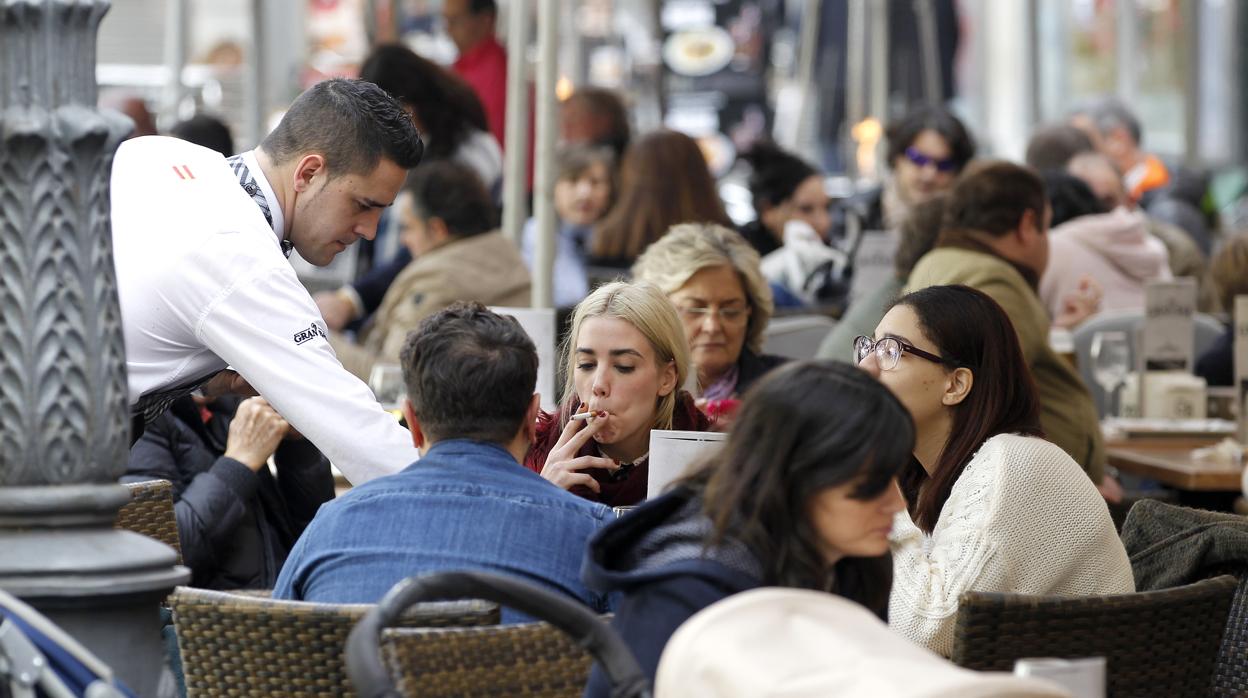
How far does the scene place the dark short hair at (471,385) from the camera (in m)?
2.96

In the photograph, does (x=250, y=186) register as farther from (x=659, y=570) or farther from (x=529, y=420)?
(x=659, y=570)

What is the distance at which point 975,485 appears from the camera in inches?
126

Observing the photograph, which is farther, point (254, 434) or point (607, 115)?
point (607, 115)

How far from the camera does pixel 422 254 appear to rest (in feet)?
23.7

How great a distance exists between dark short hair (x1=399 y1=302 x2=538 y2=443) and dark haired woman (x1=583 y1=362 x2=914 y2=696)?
637mm

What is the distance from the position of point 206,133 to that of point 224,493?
11.0 feet

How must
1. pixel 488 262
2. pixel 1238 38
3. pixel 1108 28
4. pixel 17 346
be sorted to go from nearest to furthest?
pixel 17 346 < pixel 488 262 < pixel 1238 38 < pixel 1108 28

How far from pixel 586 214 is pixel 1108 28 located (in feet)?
49.3

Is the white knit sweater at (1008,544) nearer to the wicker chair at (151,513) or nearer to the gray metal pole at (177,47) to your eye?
the wicker chair at (151,513)

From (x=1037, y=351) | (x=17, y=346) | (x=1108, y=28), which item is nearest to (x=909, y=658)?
(x=17, y=346)

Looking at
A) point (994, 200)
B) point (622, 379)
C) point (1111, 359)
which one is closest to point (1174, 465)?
point (1111, 359)

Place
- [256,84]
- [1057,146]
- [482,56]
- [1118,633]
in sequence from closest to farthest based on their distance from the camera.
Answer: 1. [1118,633]
2. [482,56]
3. [256,84]
4. [1057,146]

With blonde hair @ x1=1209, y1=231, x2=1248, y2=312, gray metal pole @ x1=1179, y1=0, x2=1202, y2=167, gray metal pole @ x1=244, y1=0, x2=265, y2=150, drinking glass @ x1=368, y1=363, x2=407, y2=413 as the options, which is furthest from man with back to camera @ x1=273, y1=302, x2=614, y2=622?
gray metal pole @ x1=1179, y1=0, x2=1202, y2=167

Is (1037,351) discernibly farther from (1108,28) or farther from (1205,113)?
(1108,28)
